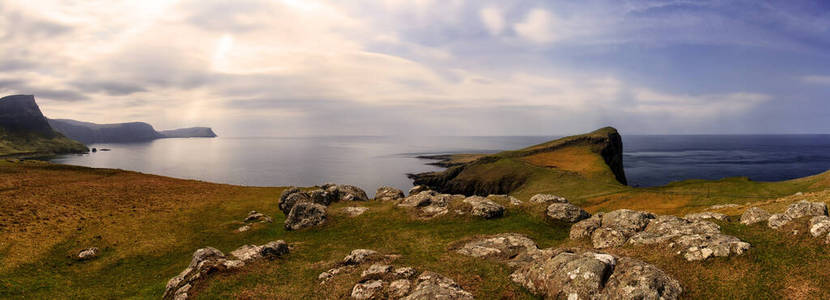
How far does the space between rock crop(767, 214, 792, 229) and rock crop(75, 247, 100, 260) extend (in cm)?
6023

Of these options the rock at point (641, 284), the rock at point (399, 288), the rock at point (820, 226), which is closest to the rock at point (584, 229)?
the rock at point (641, 284)

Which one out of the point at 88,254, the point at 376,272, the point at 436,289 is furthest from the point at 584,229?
the point at 88,254

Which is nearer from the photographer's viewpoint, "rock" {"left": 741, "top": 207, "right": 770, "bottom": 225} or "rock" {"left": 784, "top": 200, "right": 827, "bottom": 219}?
"rock" {"left": 784, "top": 200, "right": 827, "bottom": 219}

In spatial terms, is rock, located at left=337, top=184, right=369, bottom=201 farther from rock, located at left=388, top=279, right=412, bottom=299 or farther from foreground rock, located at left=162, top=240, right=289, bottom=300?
rock, located at left=388, top=279, right=412, bottom=299

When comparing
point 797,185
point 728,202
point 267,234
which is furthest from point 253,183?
point 797,185

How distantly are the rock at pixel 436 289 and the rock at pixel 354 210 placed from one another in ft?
77.8

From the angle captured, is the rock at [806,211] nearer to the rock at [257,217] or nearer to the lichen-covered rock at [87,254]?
the rock at [257,217]

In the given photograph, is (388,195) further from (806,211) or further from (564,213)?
(806,211)

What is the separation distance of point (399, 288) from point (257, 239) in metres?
26.8

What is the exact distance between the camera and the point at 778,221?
24.4 meters

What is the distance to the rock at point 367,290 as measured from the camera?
64.4 ft

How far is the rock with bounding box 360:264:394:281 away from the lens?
21.8m

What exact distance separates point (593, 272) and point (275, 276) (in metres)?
21.2

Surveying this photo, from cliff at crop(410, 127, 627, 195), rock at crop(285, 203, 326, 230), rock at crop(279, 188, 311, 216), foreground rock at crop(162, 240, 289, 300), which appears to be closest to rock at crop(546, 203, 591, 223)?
rock at crop(285, 203, 326, 230)
